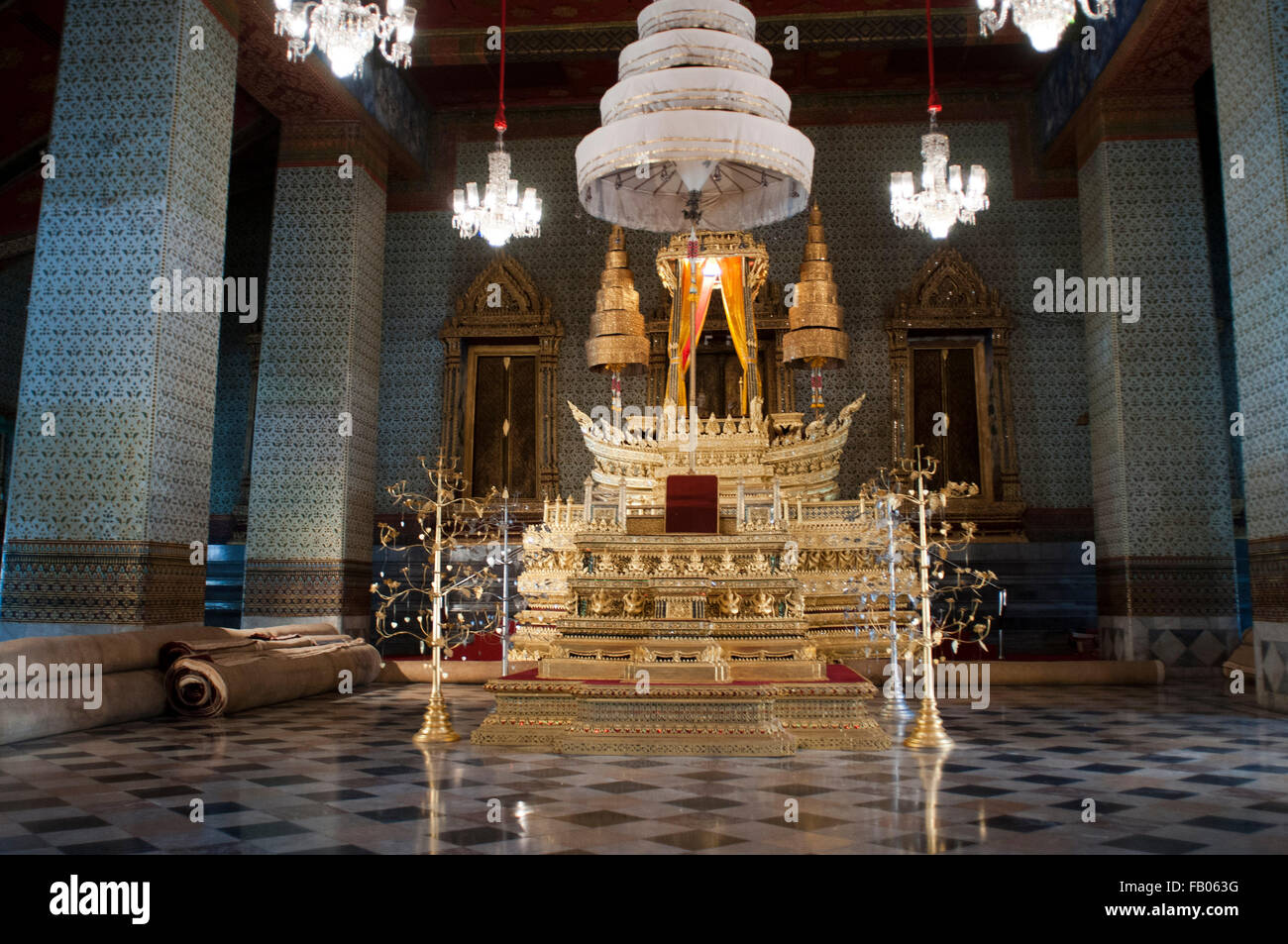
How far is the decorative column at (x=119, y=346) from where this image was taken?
671cm

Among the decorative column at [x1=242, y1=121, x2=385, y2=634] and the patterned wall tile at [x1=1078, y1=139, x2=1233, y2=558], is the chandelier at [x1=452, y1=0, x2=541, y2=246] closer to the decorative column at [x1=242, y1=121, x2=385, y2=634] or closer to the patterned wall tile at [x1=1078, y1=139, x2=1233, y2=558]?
the decorative column at [x1=242, y1=121, x2=385, y2=634]

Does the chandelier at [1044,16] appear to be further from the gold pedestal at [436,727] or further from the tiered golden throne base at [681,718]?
the gold pedestal at [436,727]

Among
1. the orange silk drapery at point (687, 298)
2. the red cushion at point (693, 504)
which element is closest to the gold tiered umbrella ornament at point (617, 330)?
the orange silk drapery at point (687, 298)

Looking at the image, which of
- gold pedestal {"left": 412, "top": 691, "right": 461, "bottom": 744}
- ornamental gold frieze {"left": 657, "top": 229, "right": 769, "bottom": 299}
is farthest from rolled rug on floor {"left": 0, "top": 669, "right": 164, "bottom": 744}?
ornamental gold frieze {"left": 657, "top": 229, "right": 769, "bottom": 299}

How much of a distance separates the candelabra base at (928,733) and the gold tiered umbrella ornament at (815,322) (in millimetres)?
Result: 4876

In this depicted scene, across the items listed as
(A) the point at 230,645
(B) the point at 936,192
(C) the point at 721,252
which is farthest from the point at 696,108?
(C) the point at 721,252

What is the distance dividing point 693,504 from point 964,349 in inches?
259

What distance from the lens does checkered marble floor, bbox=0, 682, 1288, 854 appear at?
305 cm

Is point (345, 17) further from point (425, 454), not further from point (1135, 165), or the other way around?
point (1135, 165)

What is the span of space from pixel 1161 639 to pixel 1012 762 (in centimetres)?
598

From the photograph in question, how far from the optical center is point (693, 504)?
6801 millimetres

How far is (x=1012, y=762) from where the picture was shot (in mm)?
4605

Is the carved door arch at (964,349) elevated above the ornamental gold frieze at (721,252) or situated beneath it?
situated beneath

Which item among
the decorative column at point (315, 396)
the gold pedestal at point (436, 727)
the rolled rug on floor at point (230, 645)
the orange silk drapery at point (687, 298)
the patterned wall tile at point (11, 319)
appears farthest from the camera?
the patterned wall tile at point (11, 319)
